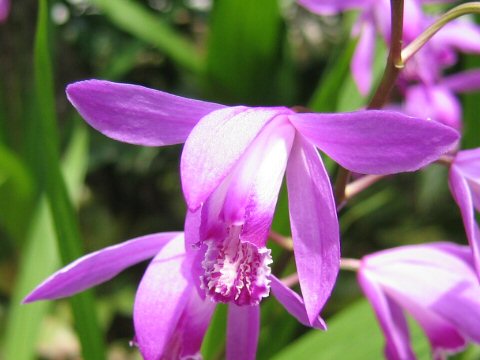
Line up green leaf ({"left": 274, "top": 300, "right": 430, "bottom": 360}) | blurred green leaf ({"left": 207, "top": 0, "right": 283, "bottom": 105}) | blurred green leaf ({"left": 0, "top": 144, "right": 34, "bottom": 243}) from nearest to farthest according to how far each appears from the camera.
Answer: green leaf ({"left": 274, "top": 300, "right": 430, "bottom": 360}) < blurred green leaf ({"left": 0, "top": 144, "right": 34, "bottom": 243}) < blurred green leaf ({"left": 207, "top": 0, "right": 283, "bottom": 105})

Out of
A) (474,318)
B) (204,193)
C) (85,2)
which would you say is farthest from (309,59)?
(204,193)

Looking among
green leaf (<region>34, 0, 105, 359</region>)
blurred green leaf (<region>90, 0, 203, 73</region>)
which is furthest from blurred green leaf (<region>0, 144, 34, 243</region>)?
green leaf (<region>34, 0, 105, 359</region>)

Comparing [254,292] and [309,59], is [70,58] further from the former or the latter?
[254,292]

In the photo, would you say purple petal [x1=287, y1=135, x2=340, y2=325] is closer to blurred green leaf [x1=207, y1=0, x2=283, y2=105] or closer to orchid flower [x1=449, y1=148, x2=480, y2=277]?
orchid flower [x1=449, y1=148, x2=480, y2=277]

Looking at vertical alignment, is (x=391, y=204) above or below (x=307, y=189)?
below

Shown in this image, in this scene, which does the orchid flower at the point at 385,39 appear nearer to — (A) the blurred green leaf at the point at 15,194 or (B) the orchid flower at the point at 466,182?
(B) the orchid flower at the point at 466,182

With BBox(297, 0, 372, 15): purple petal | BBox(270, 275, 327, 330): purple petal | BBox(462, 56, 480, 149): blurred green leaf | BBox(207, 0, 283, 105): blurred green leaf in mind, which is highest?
BBox(297, 0, 372, 15): purple petal

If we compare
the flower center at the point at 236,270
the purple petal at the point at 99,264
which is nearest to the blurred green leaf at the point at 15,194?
the purple petal at the point at 99,264
